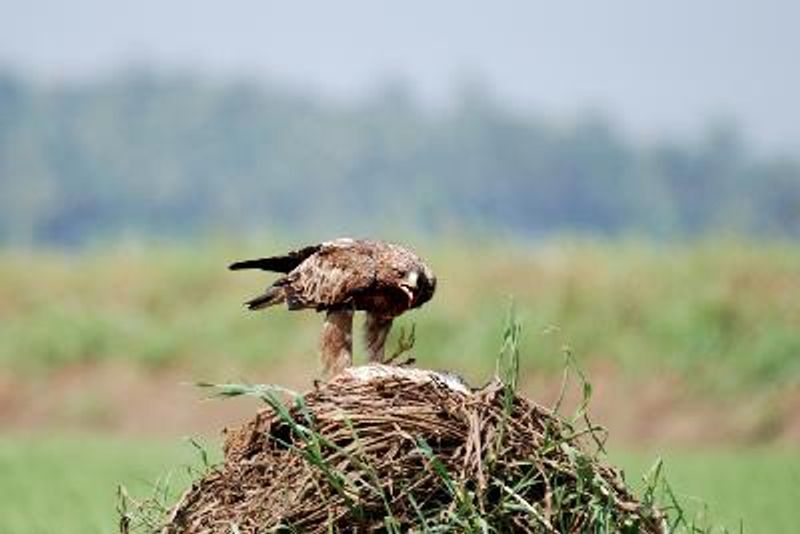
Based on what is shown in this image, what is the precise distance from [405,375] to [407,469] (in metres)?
0.29

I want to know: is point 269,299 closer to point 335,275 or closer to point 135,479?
point 335,275

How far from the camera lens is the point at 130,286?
24.9m

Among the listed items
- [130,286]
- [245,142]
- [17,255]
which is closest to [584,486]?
[130,286]

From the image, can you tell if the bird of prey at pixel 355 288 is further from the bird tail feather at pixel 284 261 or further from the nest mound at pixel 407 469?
the nest mound at pixel 407 469

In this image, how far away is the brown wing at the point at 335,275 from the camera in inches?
199

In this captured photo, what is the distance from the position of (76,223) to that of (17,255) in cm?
9294

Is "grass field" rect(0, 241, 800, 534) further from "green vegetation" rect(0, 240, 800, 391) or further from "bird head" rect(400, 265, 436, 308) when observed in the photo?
"bird head" rect(400, 265, 436, 308)

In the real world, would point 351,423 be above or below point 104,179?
below

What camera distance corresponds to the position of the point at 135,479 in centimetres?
834

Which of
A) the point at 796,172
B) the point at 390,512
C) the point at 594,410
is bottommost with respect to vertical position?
the point at 390,512

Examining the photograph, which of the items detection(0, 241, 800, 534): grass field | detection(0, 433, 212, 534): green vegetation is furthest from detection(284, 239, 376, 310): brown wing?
detection(0, 241, 800, 534): grass field

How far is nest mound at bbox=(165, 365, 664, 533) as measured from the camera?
182 inches

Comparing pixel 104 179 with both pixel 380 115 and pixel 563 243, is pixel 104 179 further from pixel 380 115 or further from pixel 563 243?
pixel 563 243

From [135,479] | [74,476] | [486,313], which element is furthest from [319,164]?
[135,479]
